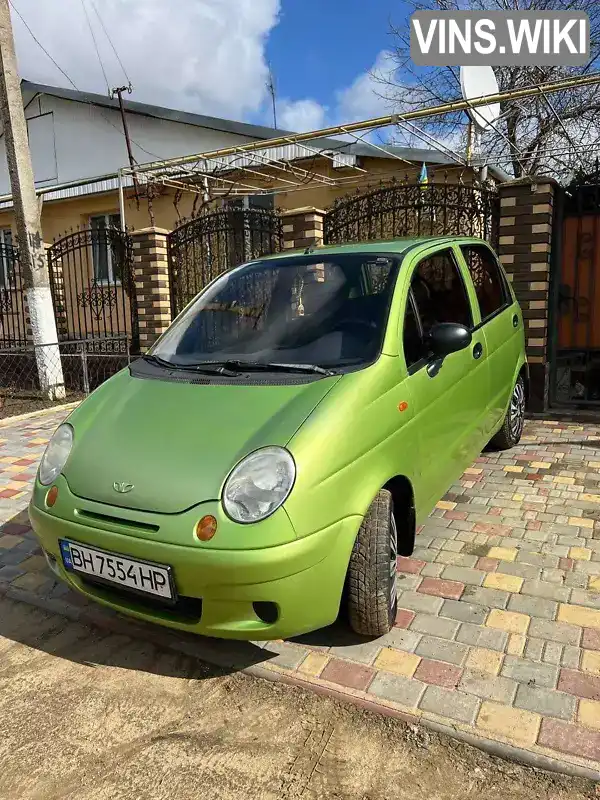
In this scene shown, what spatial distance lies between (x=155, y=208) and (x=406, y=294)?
1247 centimetres

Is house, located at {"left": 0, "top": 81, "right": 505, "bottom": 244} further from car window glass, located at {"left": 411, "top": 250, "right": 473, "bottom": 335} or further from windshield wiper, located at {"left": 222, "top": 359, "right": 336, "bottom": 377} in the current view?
windshield wiper, located at {"left": 222, "top": 359, "right": 336, "bottom": 377}

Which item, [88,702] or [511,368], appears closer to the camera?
[88,702]

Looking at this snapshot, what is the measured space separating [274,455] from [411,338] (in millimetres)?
1185

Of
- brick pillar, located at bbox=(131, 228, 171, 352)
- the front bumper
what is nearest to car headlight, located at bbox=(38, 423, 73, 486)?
the front bumper

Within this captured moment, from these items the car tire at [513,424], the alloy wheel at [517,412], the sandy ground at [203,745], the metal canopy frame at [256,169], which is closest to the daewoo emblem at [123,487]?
the sandy ground at [203,745]

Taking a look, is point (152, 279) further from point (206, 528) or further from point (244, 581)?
point (244, 581)

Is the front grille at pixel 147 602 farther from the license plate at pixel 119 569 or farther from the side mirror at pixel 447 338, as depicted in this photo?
the side mirror at pixel 447 338

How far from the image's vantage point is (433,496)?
10.8 feet

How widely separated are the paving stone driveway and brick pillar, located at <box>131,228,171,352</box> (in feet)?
17.1

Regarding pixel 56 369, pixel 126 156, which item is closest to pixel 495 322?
pixel 56 369

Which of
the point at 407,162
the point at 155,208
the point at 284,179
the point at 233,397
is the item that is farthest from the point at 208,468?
the point at 155,208

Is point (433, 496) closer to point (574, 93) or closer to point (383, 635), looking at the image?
point (383, 635)

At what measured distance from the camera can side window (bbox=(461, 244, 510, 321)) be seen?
14.0 feet

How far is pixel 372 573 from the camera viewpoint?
2.52 meters
